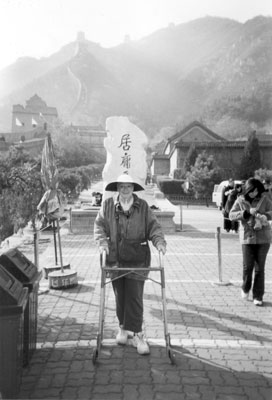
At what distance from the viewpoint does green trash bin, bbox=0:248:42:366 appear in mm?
3387

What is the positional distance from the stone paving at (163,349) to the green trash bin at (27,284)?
154 mm

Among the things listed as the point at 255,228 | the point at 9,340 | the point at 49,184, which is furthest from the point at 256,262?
the point at 49,184

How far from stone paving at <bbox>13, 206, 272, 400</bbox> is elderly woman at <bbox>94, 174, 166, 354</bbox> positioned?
0.39 m

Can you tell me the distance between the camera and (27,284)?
3486mm

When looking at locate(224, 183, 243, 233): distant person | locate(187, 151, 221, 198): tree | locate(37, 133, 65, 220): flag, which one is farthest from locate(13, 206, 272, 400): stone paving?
locate(187, 151, 221, 198): tree

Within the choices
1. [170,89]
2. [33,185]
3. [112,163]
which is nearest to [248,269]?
[112,163]

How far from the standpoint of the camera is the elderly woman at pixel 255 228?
4.86m

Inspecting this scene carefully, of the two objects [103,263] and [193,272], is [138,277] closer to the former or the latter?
[103,263]

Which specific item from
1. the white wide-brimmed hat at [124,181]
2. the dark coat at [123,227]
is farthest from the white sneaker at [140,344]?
the white wide-brimmed hat at [124,181]

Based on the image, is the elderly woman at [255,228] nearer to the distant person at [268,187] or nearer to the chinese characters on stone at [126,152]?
the distant person at [268,187]

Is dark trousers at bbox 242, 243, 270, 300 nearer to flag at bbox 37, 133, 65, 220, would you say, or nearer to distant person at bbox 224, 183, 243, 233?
flag at bbox 37, 133, 65, 220

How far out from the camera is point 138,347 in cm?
360

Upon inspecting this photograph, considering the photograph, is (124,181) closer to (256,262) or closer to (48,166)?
(256,262)

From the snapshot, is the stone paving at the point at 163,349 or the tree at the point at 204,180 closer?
the stone paving at the point at 163,349
